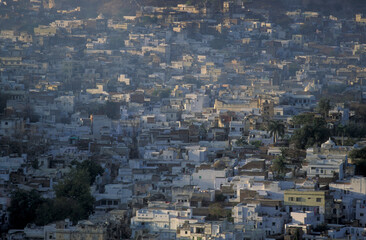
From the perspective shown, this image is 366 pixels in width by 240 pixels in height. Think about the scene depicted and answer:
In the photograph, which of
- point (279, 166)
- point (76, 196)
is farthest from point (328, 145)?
point (76, 196)

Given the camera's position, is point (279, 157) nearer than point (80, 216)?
No

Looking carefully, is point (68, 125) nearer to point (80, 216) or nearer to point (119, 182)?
point (119, 182)

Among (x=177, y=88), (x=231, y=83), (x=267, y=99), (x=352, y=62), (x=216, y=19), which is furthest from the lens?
(x=216, y=19)

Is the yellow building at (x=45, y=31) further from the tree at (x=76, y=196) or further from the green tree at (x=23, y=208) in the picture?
the green tree at (x=23, y=208)

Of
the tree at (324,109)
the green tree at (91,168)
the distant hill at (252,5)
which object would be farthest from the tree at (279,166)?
the distant hill at (252,5)

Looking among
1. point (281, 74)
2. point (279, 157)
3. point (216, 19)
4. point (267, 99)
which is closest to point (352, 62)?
point (281, 74)

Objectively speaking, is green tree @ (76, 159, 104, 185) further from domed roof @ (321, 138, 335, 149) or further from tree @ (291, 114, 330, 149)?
Result: tree @ (291, 114, 330, 149)

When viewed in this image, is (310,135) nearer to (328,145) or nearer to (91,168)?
(328,145)

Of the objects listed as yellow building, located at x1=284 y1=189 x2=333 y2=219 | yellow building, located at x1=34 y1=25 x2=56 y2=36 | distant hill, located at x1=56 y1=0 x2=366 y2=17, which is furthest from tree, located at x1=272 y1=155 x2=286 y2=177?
distant hill, located at x1=56 y1=0 x2=366 y2=17

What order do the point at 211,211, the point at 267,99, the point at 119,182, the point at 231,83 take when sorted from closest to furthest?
1. the point at 211,211
2. the point at 119,182
3. the point at 267,99
4. the point at 231,83

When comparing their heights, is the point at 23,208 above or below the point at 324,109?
below
